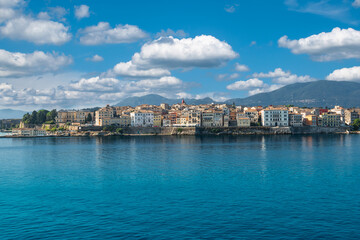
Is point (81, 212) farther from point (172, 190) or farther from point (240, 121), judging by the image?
point (240, 121)

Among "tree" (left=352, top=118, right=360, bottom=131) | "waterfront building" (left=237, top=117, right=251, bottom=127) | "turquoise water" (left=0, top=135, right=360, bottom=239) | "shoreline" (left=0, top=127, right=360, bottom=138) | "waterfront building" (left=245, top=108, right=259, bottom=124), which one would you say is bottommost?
"turquoise water" (left=0, top=135, right=360, bottom=239)

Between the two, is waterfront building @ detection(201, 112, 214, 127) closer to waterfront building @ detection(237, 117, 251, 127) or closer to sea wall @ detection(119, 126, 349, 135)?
sea wall @ detection(119, 126, 349, 135)

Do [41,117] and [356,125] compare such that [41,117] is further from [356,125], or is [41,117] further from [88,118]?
[356,125]

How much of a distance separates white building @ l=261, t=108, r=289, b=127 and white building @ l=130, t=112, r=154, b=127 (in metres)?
47.4

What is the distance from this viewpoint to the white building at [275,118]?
135 meters

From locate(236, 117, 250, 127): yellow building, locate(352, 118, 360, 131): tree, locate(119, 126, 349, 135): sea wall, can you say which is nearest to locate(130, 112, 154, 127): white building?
locate(119, 126, 349, 135): sea wall

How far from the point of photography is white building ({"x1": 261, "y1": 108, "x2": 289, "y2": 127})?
13525 centimetres

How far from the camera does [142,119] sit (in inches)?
5797

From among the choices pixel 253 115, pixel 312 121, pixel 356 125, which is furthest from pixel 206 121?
pixel 356 125

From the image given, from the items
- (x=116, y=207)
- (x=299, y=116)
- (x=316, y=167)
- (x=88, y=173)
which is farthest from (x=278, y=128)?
(x=116, y=207)

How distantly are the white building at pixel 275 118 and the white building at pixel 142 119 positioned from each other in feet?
156

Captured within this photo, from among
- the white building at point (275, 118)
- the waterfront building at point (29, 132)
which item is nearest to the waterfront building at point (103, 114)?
the waterfront building at point (29, 132)

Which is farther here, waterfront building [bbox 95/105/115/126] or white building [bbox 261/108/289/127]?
waterfront building [bbox 95/105/115/126]

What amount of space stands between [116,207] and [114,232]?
16.7ft
